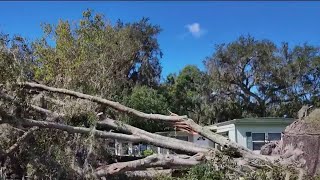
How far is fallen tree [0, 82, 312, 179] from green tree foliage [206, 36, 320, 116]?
1992 centimetres

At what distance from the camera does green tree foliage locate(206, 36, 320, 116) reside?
1205 inches

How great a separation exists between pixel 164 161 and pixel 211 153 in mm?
1113

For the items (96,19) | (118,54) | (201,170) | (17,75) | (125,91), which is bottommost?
(201,170)

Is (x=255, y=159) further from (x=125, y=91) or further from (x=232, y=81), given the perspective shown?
(x=232, y=81)

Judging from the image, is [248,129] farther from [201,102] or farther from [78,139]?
[78,139]

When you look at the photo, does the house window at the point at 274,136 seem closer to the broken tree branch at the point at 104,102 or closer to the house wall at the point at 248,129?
the house wall at the point at 248,129

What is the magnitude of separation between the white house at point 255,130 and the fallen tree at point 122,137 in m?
11.1

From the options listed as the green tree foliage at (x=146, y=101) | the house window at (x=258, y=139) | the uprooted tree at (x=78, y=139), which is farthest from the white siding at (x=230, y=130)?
the uprooted tree at (x=78, y=139)

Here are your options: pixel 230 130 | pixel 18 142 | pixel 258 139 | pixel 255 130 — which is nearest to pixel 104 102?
pixel 18 142

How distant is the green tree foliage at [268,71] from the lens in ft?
100

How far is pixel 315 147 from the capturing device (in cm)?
1014

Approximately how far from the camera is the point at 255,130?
2262 centimetres

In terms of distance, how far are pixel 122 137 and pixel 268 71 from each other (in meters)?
21.3

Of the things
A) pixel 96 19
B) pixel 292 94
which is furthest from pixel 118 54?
pixel 292 94
